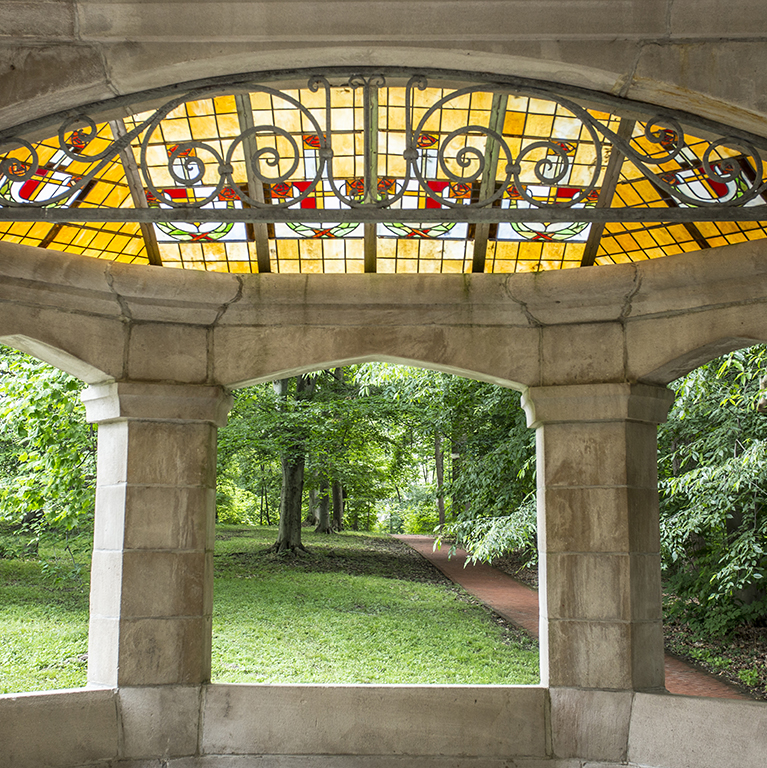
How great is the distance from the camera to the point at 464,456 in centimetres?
941

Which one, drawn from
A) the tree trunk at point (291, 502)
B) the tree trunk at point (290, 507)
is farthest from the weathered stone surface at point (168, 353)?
the tree trunk at point (290, 507)

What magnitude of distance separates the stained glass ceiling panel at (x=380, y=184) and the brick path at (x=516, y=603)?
2.95m

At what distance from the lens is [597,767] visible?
11.9 feet

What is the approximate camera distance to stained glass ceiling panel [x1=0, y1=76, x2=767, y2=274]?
363cm

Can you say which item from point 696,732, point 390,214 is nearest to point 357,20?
point 390,214

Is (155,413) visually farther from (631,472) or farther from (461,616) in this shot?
(461,616)

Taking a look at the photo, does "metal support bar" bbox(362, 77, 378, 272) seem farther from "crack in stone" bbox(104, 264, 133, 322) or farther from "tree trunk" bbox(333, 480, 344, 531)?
"tree trunk" bbox(333, 480, 344, 531)

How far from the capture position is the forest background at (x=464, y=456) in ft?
19.8

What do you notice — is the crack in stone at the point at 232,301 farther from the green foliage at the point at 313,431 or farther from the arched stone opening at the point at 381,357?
the green foliage at the point at 313,431

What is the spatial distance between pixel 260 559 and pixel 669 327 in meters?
8.96

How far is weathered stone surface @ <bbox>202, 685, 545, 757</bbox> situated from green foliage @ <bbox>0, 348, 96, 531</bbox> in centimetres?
282

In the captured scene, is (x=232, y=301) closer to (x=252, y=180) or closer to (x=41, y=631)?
(x=252, y=180)

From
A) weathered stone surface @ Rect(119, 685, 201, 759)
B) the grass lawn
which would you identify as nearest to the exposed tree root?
the grass lawn

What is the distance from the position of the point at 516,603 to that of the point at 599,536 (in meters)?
6.32
